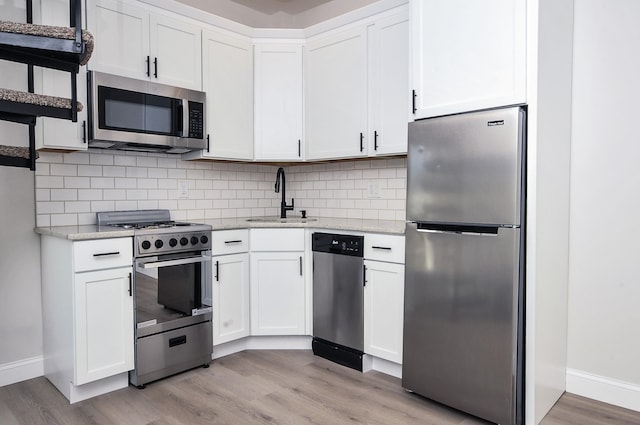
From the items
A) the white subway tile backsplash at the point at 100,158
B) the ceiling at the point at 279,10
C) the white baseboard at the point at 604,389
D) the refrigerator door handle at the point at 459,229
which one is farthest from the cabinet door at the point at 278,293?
the ceiling at the point at 279,10

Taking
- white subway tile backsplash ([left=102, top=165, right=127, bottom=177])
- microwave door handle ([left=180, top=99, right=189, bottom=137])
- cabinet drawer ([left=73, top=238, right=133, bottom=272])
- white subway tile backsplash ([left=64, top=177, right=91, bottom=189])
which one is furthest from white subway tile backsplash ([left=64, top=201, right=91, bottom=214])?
microwave door handle ([left=180, top=99, right=189, bottom=137])

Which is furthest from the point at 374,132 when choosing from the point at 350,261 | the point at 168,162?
the point at 168,162

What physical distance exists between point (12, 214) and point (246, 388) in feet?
5.89

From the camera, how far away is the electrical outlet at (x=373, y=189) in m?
3.45

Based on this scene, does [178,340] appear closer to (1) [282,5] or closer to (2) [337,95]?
(2) [337,95]

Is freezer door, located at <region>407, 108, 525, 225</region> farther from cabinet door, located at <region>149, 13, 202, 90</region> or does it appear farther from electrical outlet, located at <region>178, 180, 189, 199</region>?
electrical outlet, located at <region>178, 180, 189, 199</region>

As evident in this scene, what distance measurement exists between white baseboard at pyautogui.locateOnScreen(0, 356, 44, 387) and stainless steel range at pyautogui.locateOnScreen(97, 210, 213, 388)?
0.65 m

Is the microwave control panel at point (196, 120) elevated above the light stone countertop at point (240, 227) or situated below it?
above

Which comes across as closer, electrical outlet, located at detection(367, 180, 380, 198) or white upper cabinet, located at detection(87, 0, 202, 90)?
white upper cabinet, located at detection(87, 0, 202, 90)

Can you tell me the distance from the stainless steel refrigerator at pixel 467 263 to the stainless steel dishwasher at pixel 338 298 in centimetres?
44

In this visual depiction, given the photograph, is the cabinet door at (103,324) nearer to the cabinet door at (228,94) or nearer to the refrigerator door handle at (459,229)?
the cabinet door at (228,94)

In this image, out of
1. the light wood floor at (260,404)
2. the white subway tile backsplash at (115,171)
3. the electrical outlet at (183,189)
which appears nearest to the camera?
the light wood floor at (260,404)

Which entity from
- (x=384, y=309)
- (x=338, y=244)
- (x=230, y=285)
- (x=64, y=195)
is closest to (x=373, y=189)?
(x=338, y=244)

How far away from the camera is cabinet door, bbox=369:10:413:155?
292 centimetres
